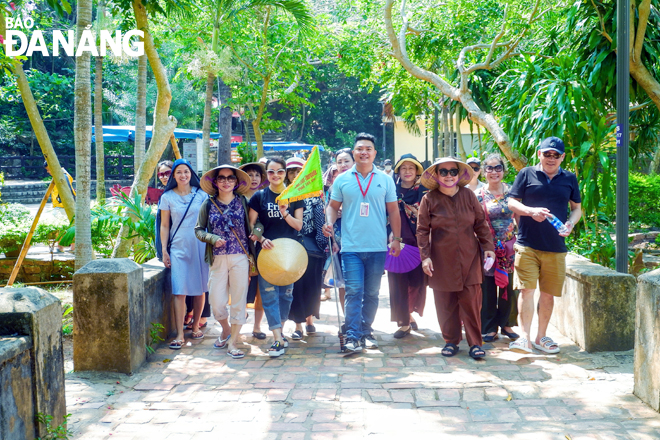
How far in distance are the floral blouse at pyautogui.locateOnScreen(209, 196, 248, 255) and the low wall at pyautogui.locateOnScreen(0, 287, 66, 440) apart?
6.47 ft

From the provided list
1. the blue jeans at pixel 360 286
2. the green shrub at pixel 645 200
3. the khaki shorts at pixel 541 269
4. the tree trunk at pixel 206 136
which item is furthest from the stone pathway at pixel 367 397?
the green shrub at pixel 645 200

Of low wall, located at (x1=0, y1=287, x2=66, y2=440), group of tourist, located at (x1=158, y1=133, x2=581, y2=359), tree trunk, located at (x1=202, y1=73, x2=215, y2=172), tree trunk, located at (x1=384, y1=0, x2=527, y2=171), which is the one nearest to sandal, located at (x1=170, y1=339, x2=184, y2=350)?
group of tourist, located at (x1=158, y1=133, x2=581, y2=359)

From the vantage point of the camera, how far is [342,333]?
5.86m

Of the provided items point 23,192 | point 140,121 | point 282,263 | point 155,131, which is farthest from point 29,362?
point 23,192

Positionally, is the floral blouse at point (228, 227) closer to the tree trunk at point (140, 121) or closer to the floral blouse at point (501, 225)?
the floral blouse at point (501, 225)

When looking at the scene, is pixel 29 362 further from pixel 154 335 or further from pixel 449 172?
pixel 449 172

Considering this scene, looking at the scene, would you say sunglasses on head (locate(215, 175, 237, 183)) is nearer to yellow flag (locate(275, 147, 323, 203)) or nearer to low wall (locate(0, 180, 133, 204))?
yellow flag (locate(275, 147, 323, 203))

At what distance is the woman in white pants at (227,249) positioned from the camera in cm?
573

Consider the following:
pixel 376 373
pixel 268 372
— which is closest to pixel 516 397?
pixel 376 373

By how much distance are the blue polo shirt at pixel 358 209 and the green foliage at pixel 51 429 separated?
278 cm

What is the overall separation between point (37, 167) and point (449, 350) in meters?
26.0

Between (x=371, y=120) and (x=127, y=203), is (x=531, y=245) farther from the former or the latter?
(x=371, y=120)

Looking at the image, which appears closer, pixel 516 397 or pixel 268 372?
pixel 516 397

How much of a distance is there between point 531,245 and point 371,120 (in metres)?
36.7
